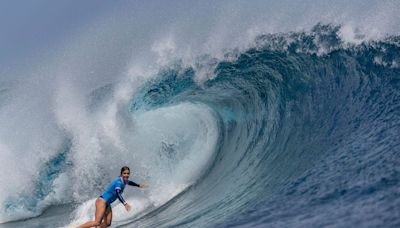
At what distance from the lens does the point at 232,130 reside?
42.7ft

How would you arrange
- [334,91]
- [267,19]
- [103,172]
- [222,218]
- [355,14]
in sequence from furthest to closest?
1. [267,19]
2. [355,14]
3. [103,172]
4. [334,91]
5. [222,218]

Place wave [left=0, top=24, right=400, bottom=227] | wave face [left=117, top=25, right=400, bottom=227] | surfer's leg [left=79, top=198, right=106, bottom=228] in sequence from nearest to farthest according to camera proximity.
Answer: wave face [left=117, top=25, right=400, bottom=227]
wave [left=0, top=24, right=400, bottom=227]
surfer's leg [left=79, top=198, right=106, bottom=228]

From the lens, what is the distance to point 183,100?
14.7m

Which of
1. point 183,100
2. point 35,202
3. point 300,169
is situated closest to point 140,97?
point 183,100

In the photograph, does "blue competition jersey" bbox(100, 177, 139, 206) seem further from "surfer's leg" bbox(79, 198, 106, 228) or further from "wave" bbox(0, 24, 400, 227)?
"wave" bbox(0, 24, 400, 227)

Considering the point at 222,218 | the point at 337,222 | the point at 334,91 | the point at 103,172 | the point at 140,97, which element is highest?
the point at 140,97

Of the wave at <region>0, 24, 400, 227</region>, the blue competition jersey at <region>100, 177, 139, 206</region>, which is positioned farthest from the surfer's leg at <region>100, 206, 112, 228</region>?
the wave at <region>0, 24, 400, 227</region>

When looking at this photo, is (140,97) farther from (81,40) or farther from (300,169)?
(81,40)

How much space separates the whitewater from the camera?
22.6 feet

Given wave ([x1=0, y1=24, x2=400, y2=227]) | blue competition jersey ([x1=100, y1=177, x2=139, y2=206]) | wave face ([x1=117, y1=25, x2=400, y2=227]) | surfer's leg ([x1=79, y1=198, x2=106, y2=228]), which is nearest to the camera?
wave face ([x1=117, y1=25, x2=400, y2=227])

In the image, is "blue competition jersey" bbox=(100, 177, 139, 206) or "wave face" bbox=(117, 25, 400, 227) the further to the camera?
"blue competition jersey" bbox=(100, 177, 139, 206)

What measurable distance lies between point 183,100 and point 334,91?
5.00 m

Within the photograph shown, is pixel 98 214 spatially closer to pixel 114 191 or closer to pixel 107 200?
pixel 107 200

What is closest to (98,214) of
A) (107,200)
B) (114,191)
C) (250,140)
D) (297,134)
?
(107,200)
